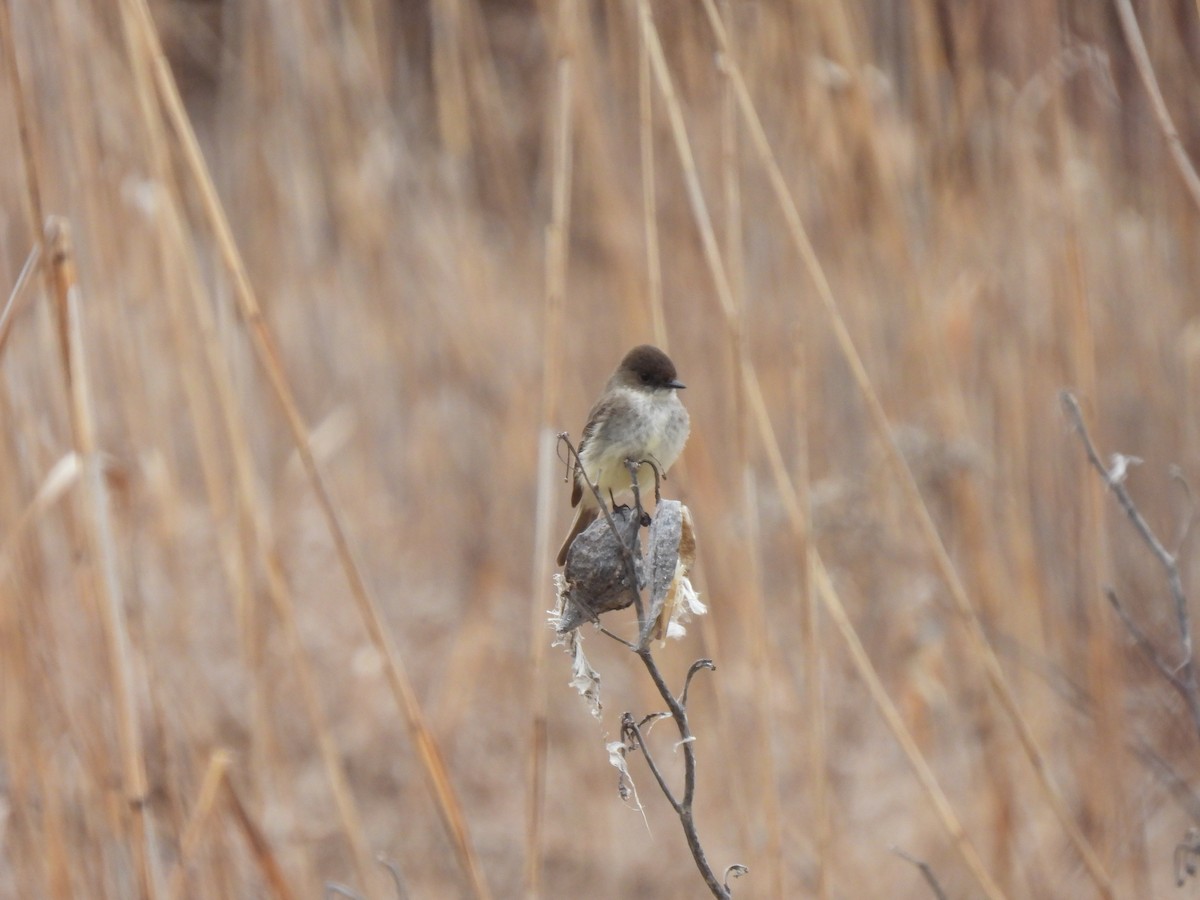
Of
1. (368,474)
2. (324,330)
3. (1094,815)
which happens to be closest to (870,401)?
(1094,815)

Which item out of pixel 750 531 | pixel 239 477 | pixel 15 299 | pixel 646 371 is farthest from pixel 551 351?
pixel 15 299

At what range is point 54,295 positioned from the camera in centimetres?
111

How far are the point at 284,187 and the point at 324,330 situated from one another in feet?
2.22

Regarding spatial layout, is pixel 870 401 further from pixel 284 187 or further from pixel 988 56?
pixel 988 56

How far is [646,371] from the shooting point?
1.34 m

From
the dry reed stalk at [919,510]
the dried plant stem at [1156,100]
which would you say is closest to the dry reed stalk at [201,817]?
the dry reed stalk at [919,510]

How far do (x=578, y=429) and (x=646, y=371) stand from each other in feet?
2.85

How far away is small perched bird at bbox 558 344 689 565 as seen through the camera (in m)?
1.32

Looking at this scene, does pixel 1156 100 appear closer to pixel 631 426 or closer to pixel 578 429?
pixel 631 426

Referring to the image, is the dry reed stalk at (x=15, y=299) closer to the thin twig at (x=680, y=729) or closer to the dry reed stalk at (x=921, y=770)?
the thin twig at (x=680, y=729)

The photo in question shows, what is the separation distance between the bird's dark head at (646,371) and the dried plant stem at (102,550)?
0.53m

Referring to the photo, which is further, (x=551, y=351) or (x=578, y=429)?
(x=578, y=429)

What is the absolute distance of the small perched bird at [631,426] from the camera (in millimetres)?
1324

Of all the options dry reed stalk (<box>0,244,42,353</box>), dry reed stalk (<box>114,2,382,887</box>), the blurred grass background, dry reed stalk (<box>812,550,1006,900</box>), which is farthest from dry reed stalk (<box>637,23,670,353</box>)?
dry reed stalk (<box>0,244,42,353</box>)
